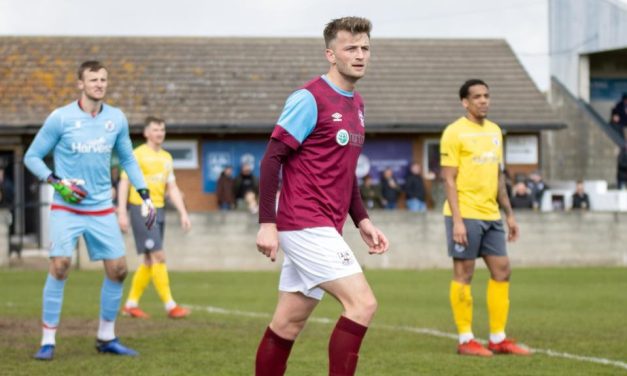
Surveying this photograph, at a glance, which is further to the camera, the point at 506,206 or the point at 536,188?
the point at 536,188

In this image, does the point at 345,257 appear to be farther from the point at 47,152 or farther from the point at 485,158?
the point at 485,158

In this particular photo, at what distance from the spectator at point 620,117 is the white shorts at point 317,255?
3214 cm

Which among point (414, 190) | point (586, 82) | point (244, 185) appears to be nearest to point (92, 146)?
point (244, 185)

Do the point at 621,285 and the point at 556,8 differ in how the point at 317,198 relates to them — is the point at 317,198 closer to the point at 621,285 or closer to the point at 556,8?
the point at 621,285

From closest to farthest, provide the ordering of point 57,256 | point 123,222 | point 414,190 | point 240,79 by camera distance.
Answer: point 57,256 < point 123,222 < point 414,190 < point 240,79

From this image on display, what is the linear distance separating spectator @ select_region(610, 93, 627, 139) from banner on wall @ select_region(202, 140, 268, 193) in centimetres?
1093

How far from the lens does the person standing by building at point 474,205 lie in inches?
436

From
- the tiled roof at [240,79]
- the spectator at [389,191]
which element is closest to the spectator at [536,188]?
the spectator at [389,191]

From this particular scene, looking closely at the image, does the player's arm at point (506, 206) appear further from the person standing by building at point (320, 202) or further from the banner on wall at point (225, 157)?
the banner on wall at point (225, 157)

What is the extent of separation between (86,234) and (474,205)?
3.39m

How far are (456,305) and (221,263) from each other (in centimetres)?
1463

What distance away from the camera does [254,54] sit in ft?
127

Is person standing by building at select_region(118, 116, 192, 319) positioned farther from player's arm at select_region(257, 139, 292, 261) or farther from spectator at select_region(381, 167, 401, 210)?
spectator at select_region(381, 167, 401, 210)

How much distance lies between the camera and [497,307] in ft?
36.7
